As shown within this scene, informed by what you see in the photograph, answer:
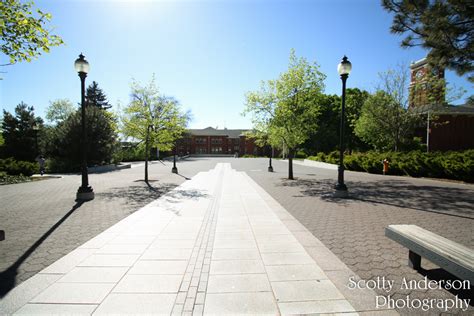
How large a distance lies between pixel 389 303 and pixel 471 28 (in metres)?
10.2

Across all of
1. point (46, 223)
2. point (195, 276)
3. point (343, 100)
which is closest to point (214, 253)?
point (195, 276)

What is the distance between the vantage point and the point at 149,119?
15.4 metres

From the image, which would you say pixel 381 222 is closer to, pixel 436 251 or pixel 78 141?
pixel 436 251

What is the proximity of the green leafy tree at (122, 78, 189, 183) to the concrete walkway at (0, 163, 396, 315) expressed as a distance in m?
10.3

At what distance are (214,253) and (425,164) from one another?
1924 cm

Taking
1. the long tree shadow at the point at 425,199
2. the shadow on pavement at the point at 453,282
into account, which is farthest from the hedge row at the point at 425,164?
the shadow on pavement at the point at 453,282

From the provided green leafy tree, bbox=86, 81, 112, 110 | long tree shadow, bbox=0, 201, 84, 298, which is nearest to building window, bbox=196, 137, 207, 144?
green leafy tree, bbox=86, 81, 112, 110

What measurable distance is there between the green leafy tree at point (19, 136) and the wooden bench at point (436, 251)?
45416mm

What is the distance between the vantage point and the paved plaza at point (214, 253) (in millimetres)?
3227

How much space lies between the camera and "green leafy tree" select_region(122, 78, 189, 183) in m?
15.4

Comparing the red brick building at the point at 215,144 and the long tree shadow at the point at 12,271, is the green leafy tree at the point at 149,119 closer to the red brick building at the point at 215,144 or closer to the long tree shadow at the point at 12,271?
the long tree shadow at the point at 12,271

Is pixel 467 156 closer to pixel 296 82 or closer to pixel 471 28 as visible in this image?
pixel 471 28

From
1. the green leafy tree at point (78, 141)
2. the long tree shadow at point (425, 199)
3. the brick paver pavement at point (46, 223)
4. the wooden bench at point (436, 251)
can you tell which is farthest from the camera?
the green leafy tree at point (78, 141)

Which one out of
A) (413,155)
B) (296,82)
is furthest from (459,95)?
(296,82)
